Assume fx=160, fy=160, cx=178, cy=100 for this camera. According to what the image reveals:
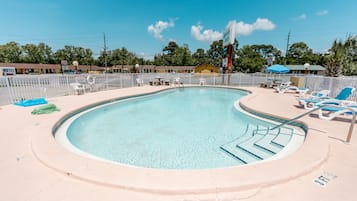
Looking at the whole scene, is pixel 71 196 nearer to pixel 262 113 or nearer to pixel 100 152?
pixel 100 152

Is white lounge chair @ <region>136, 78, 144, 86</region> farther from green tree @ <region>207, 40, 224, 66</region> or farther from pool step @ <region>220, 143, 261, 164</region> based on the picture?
green tree @ <region>207, 40, 224, 66</region>

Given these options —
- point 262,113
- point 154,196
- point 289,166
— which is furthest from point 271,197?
point 262,113

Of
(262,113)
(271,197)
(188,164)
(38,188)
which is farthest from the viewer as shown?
(262,113)

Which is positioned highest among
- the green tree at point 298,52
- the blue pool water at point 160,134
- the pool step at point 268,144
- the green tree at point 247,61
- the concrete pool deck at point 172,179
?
the green tree at point 298,52

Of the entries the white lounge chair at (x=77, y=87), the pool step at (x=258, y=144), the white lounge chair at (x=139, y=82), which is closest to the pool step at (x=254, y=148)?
the pool step at (x=258, y=144)

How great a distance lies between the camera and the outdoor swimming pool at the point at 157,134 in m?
3.53

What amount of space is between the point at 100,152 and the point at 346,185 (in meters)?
4.39

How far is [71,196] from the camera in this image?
73.7 inches

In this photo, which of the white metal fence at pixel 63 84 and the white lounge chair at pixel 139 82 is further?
the white lounge chair at pixel 139 82

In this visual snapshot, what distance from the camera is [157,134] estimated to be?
4.94 m

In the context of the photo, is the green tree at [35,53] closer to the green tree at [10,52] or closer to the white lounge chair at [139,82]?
the green tree at [10,52]

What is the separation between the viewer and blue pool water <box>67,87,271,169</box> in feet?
11.6

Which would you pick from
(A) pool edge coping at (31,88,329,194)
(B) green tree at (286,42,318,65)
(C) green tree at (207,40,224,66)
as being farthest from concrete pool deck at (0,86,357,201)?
(C) green tree at (207,40,224,66)

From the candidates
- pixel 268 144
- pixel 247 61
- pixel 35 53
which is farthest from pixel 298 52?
pixel 35 53
